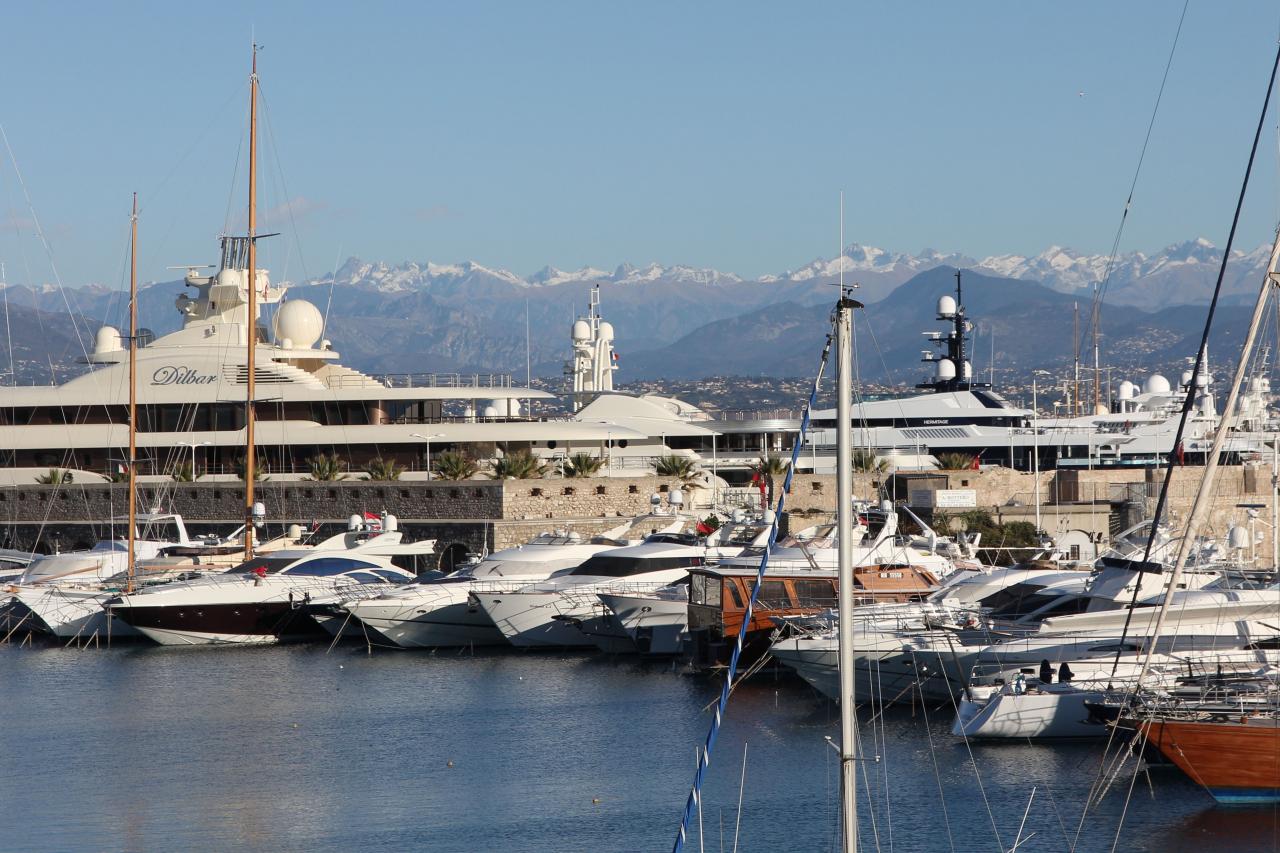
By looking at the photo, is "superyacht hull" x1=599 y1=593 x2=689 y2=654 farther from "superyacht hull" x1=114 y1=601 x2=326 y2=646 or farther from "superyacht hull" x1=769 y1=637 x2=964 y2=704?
"superyacht hull" x1=114 y1=601 x2=326 y2=646

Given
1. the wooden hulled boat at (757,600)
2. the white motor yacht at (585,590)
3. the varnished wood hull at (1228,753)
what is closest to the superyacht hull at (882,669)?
the wooden hulled boat at (757,600)

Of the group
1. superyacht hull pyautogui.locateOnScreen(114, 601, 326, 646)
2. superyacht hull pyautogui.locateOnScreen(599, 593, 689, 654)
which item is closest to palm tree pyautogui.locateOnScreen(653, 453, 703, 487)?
superyacht hull pyautogui.locateOnScreen(114, 601, 326, 646)

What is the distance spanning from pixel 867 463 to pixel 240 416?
19106mm

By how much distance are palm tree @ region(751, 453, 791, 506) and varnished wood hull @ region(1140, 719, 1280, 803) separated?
25770 mm

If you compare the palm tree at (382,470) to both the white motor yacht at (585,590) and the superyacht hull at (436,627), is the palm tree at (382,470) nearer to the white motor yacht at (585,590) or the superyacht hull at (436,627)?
the superyacht hull at (436,627)

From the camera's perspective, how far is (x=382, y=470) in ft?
162

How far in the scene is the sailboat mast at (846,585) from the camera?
1373 centimetres

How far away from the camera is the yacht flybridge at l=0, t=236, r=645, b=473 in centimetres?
5272

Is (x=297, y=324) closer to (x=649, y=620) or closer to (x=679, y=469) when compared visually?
(x=679, y=469)

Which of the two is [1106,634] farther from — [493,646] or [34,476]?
[34,476]

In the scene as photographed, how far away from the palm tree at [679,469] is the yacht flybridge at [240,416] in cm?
308

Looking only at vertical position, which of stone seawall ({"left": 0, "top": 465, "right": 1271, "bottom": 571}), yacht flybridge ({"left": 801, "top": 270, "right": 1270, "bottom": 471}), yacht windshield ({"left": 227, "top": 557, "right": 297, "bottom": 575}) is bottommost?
yacht windshield ({"left": 227, "top": 557, "right": 297, "bottom": 575})

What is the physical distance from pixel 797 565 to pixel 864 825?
1209 centimetres

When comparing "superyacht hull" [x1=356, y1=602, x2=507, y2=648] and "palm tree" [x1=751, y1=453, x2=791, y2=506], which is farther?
"palm tree" [x1=751, y1=453, x2=791, y2=506]
